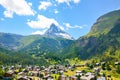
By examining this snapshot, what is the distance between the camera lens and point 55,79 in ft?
640

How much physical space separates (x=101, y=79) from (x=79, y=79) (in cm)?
1829

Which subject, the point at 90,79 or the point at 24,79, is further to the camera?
the point at 90,79

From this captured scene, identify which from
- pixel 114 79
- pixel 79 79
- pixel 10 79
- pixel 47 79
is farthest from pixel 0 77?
pixel 114 79

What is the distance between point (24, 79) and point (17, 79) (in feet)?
18.7

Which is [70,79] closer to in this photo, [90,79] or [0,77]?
[90,79]

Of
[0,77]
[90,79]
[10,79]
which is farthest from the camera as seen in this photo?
[90,79]

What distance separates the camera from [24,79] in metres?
171

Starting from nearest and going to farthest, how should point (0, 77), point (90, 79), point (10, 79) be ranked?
point (0, 77) → point (10, 79) → point (90, 79)

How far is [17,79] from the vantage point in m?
174

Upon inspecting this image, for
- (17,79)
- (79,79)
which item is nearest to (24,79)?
(17,79)

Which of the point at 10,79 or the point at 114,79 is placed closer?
the point at 10,79

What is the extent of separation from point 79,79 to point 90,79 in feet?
28.6

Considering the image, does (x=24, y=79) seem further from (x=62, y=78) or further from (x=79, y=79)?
(x=79, y=79)

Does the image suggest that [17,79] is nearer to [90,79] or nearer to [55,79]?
[55,79]
